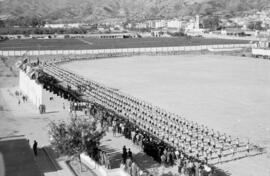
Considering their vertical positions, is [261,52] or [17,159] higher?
[261,52]

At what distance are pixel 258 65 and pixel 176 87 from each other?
2406cm

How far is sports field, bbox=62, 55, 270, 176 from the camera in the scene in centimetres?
2431

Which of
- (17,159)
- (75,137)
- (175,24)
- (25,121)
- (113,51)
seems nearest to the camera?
(75,137)

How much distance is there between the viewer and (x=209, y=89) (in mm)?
39062

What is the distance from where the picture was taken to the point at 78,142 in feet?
52.8

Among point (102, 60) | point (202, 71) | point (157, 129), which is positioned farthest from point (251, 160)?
point (102, 60)

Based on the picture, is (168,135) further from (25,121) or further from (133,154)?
(25,121)

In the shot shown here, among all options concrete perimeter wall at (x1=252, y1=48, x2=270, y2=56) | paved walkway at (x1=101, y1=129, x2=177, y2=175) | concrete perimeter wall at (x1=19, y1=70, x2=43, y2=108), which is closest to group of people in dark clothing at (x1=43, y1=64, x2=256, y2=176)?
paved walkway at (x1=101, y1=129, x2=177, y2=175)

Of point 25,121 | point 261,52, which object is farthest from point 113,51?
point 25,121

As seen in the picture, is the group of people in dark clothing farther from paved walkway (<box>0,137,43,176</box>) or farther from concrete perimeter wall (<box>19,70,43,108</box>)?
paved walkway (<box>0,137,43,176</box>)

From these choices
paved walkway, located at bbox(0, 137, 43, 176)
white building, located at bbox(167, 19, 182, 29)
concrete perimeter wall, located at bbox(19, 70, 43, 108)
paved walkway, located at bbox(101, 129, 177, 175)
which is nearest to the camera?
paved walkway, located at bbox(0, 137, 43, 176)

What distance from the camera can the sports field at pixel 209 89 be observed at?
24.3 meters

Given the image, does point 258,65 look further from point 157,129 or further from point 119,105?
point 157,129

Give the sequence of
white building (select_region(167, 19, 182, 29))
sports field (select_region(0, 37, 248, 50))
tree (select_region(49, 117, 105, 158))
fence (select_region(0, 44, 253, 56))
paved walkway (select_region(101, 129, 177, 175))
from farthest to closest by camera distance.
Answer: white building (select_region(167, 19, 182, 29)) < sports field (select_region(0, 37, 248, 50)) < fence (select_region(0, 44, 253, 56)) < paved walkway (select_region(101, 129, 177, 175)) < tree (select_region(49, 117, 105, 158))
